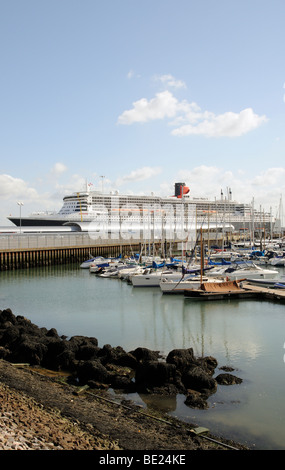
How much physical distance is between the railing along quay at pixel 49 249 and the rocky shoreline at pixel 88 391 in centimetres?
2656

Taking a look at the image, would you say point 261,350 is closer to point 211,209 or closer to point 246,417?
point 246,417

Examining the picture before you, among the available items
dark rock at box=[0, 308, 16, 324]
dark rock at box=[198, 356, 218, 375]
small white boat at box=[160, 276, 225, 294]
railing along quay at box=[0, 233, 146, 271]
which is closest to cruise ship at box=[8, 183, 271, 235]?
railing along quay at box=[0, 233, 146, 271]

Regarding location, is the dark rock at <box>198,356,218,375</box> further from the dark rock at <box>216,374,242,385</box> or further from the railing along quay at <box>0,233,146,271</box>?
the railing along quay at <box>0,233,146,271</box>

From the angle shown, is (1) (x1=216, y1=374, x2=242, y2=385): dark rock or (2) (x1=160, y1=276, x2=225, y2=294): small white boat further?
(2) (x1=160, y1=276, x2=225, y2=294): small white boat

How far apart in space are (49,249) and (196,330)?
3097 centimetres

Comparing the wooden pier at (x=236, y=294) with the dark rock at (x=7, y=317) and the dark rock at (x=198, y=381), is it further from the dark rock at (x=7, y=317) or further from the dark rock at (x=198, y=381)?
the dark rock at (x=198, y=381)

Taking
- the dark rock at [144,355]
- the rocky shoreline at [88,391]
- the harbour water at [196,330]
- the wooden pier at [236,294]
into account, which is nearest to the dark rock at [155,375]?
the rocky shoreline at [88,391]

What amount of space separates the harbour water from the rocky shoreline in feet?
1.92

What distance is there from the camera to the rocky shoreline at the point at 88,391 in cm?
721

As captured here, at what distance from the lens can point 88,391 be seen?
10.4 meters

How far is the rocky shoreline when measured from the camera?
721 centimetres
